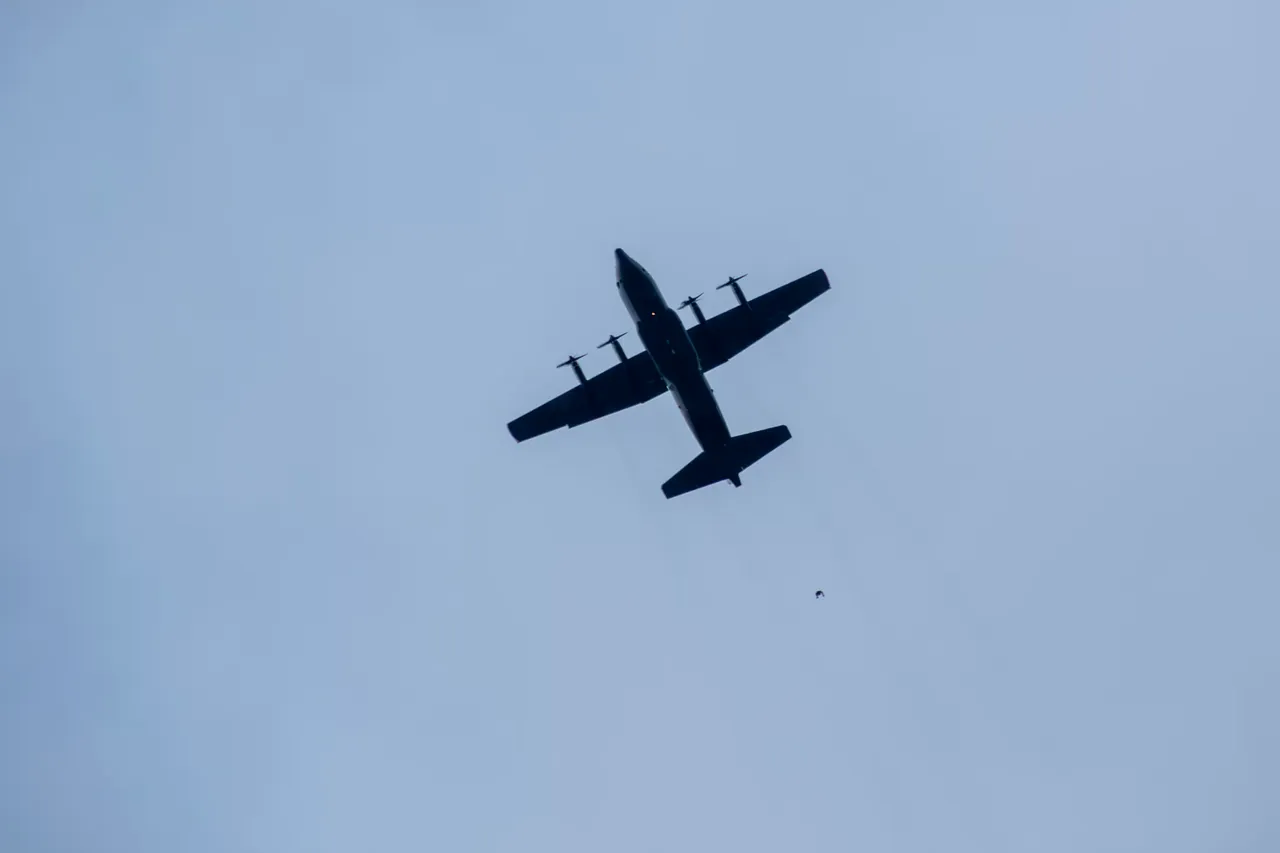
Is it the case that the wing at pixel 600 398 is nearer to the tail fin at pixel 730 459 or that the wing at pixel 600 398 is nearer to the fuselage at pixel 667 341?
the fuselage at pixel 667 341

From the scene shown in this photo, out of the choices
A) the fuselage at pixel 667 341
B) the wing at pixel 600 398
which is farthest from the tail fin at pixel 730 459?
the wing at pixel 600 398

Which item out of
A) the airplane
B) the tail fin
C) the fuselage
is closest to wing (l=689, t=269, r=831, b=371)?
the airplane

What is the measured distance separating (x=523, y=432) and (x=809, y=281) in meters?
18.0

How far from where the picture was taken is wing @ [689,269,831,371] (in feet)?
181

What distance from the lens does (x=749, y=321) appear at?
181 ft

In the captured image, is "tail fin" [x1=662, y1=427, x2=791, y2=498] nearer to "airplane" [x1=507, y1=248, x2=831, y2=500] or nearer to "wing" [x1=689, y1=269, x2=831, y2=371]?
"airplane" [x1=507, y1=248, x2=831, y2=500]

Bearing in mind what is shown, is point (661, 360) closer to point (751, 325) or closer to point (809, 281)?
point (751, 325)

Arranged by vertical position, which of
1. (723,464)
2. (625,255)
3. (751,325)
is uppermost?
(625,255)

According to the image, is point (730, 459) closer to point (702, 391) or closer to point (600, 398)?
point (702, 391)

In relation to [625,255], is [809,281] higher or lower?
lower

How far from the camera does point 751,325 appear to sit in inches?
2174

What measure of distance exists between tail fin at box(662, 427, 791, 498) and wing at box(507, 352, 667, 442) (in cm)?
463

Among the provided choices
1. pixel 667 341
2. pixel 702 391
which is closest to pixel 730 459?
pixel 702 391

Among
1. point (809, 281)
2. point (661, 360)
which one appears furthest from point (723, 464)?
point (809, 281)
